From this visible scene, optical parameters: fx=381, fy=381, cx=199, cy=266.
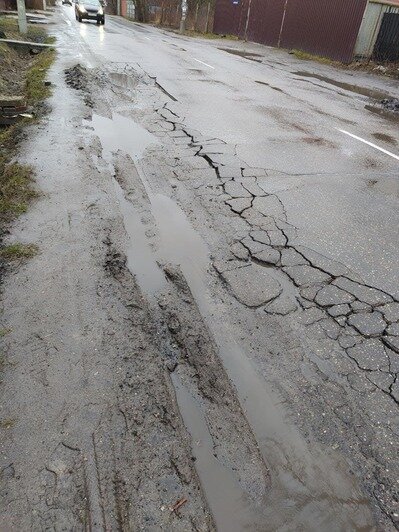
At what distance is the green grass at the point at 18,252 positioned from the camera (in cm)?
351

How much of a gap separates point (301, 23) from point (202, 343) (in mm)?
25026

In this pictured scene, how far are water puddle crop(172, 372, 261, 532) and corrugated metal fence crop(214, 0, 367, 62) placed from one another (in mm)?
21623

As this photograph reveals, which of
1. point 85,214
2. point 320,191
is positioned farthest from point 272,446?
point 320,191

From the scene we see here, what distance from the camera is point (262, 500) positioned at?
6.47 feet

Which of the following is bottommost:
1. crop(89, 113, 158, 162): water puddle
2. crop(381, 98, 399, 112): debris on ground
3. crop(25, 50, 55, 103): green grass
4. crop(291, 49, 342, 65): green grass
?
crop(89, 113, 158, 162): water puddle

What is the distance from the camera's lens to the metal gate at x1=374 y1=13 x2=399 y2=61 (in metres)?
17.8

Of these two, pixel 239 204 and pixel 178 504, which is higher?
pixel 239 204

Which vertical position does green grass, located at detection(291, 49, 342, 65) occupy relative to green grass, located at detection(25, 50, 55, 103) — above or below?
above

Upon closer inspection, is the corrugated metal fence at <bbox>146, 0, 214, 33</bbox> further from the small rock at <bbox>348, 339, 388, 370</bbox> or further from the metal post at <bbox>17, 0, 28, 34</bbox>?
the small rock at <bbox>348, 339, 388, 370</bbox>

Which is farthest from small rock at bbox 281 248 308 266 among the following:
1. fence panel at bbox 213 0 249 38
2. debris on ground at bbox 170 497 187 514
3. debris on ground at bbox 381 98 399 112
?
fence panel at bbox 213 0 249 38

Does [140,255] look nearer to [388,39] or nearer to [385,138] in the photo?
[385,138]

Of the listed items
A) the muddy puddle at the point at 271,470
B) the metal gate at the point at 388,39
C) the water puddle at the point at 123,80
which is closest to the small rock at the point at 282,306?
the muddy puddle at the point at 271,470

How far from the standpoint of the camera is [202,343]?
9.36ft

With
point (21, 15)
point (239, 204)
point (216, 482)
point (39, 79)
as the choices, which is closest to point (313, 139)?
point (239, 204)
